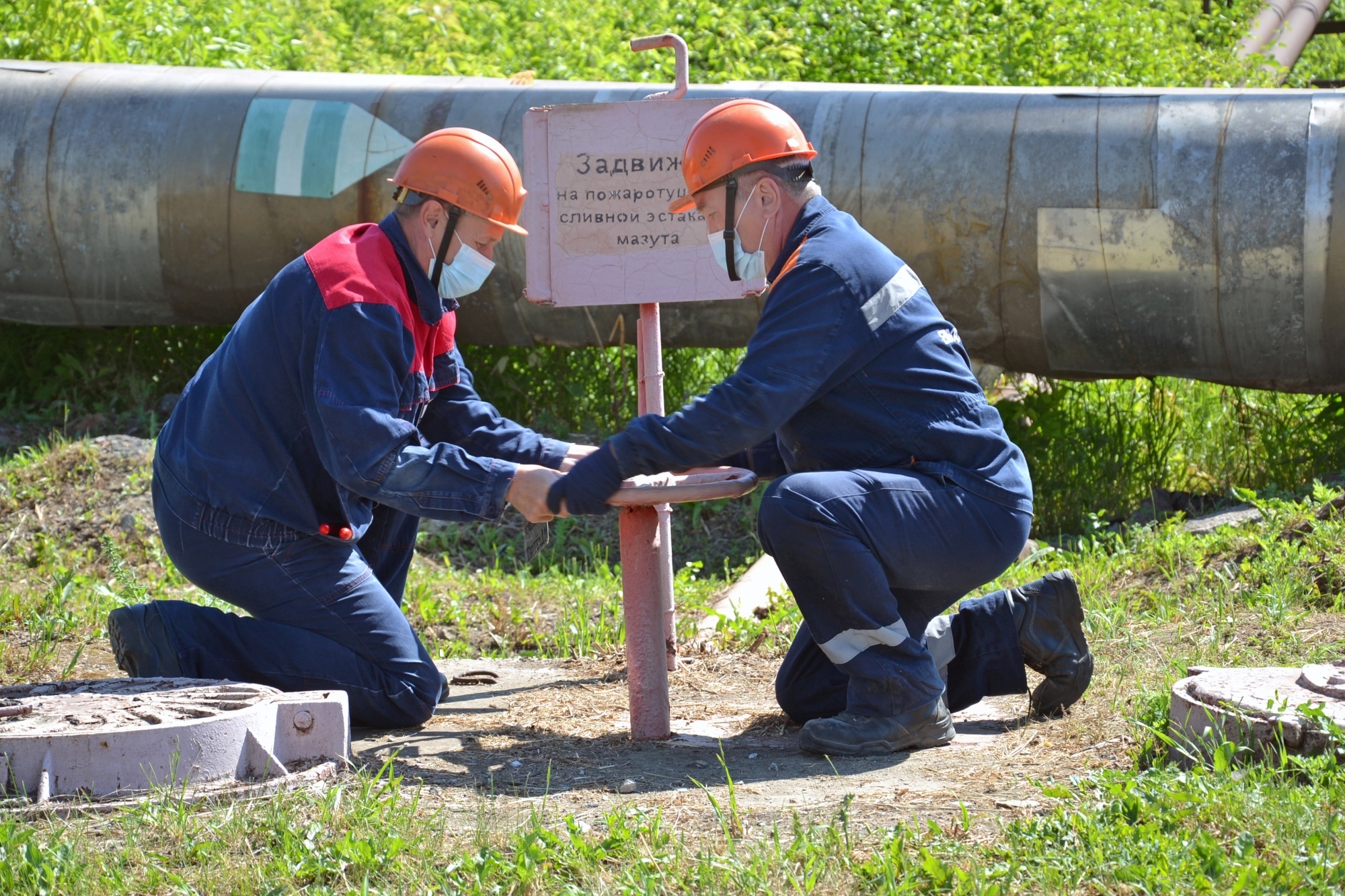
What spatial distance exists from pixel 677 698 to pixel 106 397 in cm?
462

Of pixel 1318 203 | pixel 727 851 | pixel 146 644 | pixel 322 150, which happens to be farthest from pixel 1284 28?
pixel 727 851

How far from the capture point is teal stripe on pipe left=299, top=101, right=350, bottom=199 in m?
6.59

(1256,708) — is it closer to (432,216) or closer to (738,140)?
(738,140)

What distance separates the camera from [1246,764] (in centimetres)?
287

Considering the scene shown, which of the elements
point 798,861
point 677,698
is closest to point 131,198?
point 677,698

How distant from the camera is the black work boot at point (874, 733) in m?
3.38

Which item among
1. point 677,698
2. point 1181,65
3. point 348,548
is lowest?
point 677,698

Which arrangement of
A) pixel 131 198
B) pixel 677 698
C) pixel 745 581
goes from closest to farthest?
pixel 677 698
pixel 745 581
pixel 131 198

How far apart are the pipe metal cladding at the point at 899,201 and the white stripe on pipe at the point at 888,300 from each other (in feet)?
8.85

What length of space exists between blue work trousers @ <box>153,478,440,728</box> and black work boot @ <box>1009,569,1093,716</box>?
1.60 meters

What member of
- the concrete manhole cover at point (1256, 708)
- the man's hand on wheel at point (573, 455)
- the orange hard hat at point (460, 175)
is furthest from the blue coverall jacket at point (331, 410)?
the concrete manhole cover at point (1256, 708)

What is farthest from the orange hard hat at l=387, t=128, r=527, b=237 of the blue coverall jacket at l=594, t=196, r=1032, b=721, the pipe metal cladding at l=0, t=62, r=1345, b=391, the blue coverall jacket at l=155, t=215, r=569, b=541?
the pipe metal cladding at l=0, t=62, r=1345, b=391

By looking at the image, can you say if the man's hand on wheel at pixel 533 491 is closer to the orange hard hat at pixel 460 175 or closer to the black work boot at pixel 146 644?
the orange hard hat at pixel 460 175

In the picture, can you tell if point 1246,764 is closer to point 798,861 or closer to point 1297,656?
point 798,861
